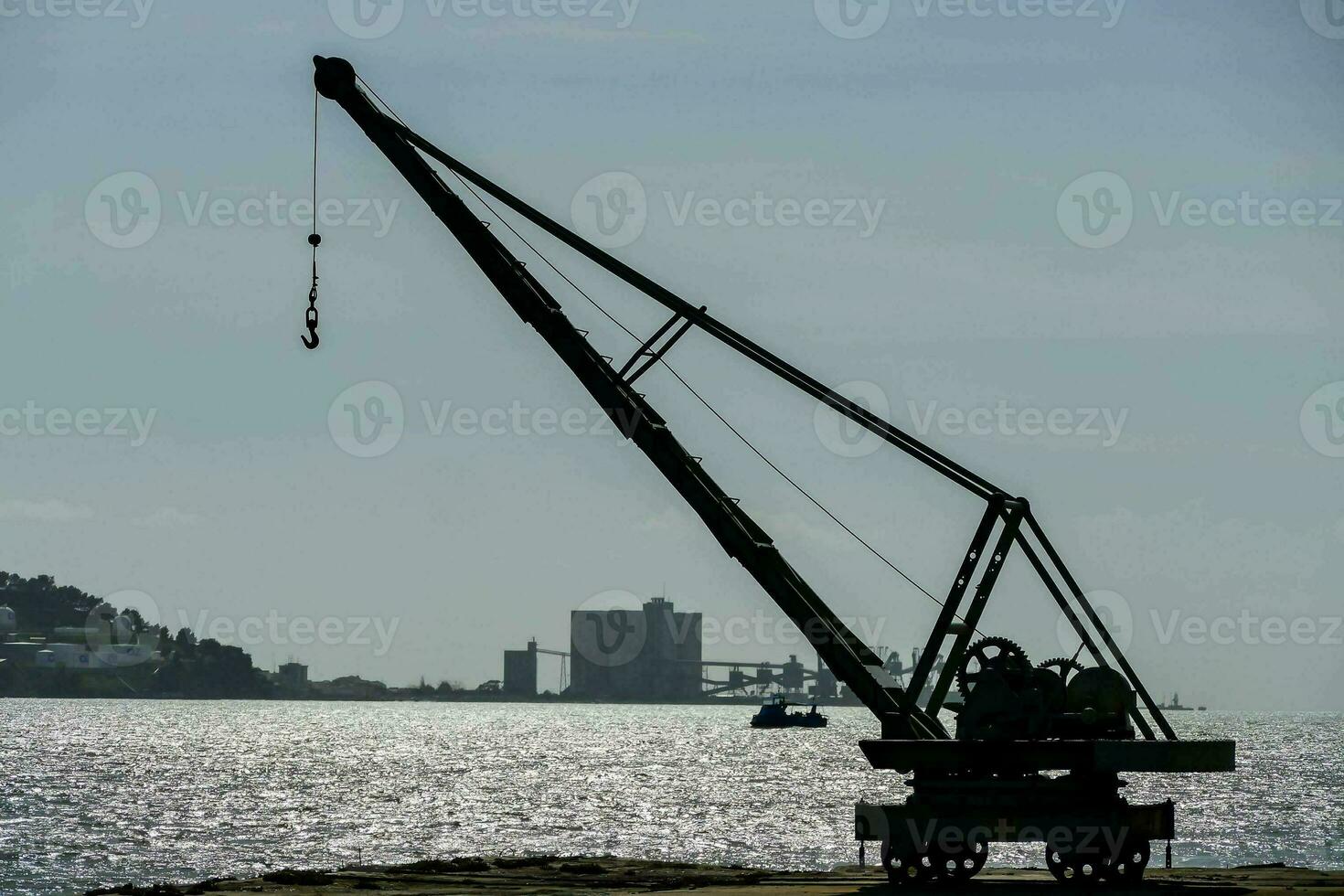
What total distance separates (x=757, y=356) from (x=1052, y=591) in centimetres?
648

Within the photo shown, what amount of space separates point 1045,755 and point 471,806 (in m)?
62.0

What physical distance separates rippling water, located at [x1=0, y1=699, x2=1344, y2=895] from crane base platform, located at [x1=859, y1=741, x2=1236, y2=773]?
2780 cm

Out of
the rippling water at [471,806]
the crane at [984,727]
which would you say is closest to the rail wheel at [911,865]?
the crane at [984,727]

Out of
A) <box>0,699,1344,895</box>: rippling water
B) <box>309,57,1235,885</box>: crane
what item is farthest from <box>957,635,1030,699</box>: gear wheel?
<box>0,699,1344,895</box>: rippling water

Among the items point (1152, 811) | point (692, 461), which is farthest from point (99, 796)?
point (1152, 811)

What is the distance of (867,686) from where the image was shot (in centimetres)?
3136

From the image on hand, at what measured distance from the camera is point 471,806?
8694 cm

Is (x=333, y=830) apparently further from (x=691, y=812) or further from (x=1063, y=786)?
(x=1063, y=786)

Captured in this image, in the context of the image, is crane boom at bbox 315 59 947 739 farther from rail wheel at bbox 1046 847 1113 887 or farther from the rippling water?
the rippling water

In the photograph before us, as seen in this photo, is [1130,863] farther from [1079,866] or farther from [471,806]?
[471,806]

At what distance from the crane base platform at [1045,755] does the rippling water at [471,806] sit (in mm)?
27803

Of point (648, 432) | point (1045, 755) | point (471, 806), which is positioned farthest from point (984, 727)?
point (471, 806)

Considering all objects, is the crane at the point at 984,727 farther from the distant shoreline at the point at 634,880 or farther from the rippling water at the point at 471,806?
the rippling water at the point at 471,806

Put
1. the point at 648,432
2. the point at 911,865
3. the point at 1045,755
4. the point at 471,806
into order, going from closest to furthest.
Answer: the point at 1045,755 < the point at 911,865 < the point at 648,432 < the point at 471,806
